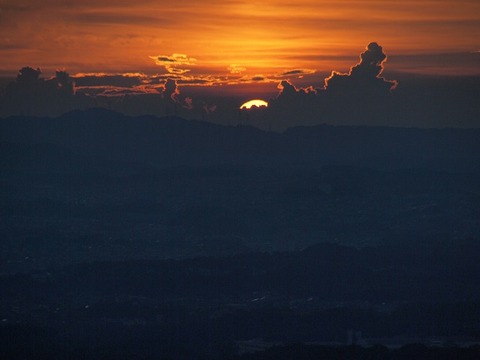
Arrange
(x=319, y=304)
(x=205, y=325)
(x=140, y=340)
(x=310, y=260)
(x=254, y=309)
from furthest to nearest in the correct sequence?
(x=310, y=260) → (x=319, y=304) → (x=254, y=309) → (x=205, y=325) → (x=140, y=340)

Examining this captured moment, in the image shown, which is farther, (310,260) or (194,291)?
(310,260)

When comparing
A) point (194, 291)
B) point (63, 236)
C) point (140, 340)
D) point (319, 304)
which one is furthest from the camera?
point (63, 236)

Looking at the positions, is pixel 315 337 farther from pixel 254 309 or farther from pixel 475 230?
pixel 475 230

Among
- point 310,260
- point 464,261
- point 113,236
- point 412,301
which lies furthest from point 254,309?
point 113,236

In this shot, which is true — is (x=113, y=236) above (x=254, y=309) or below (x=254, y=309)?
below

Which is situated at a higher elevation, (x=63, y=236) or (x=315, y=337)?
→ (x=315, y=337)

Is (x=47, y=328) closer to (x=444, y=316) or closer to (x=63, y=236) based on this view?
(x=444, y=316)

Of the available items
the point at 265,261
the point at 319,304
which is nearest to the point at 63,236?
the point at 265,261

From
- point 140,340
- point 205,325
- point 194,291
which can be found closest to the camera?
point 140,340

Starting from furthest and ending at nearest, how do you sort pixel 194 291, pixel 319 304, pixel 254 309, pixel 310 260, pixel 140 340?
pixel 310 260 < pixel 194 291 < pixel 319 304 < pixel 254 309 < pixel 140 340
